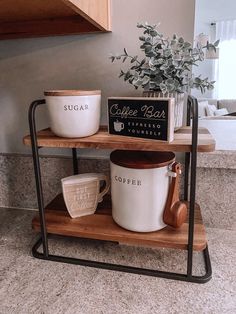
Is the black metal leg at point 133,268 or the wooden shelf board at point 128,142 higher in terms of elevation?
the wooden shelf board at point 128,142

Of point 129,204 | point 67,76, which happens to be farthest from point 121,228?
point 67,76

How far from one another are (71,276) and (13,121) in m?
0.56

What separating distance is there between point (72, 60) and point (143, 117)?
1.28 feet

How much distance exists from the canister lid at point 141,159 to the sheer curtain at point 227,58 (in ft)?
14.8

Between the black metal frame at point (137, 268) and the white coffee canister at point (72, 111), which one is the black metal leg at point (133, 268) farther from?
the white coffee canister at point (72, 111)

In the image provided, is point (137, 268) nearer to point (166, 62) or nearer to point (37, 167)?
point (37, 167)

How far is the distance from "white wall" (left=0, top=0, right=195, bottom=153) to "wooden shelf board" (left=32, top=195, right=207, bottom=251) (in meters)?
0.30

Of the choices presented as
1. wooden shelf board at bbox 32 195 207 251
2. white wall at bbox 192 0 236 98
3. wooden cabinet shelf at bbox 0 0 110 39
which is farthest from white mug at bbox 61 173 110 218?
white wall at bbox 192 0 236 98

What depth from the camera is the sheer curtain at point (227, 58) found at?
15.2 ft

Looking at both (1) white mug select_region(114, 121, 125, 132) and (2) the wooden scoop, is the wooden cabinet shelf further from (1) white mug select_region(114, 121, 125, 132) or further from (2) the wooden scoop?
(2) the wooden scoop

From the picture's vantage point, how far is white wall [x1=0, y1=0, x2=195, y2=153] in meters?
0.74

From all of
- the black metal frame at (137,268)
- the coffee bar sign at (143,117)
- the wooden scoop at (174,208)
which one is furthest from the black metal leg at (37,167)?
the wooden scoop at (174,208)

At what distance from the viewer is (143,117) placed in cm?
58

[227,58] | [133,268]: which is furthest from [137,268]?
[227,58]
